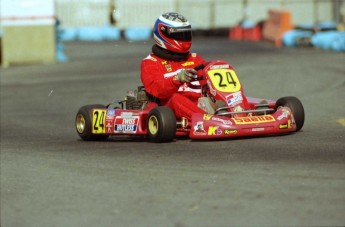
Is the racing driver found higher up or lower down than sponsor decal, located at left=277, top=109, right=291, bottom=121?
higher up

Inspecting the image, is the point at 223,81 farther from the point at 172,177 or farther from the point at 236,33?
the point at 236,33

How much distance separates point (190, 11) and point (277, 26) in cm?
1337

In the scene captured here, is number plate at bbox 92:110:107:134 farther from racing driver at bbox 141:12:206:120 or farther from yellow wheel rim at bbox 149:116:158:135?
yellow wheel rim at bbox 149:116:158:135

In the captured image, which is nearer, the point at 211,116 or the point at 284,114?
the point at 211,116

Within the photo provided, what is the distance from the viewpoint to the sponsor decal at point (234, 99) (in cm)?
894

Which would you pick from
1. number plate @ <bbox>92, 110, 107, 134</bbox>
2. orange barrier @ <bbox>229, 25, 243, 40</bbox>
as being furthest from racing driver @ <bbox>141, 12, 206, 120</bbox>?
orange barrier @ <bbox>229, 25, 243, 40</bbox>

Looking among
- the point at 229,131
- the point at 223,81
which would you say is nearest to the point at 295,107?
the point at 223,81

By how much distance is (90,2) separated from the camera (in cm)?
4638

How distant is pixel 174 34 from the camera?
9617 millimetres

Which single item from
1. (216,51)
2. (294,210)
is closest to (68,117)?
(294,210)

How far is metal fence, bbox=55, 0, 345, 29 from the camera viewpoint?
38875 millimetres

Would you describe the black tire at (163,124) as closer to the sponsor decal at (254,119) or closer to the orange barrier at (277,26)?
the sponsor decal at (254,119)

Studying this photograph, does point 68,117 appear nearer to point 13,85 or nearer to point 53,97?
point 53,97

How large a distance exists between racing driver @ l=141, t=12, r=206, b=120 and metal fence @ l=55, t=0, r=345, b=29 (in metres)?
28.1
